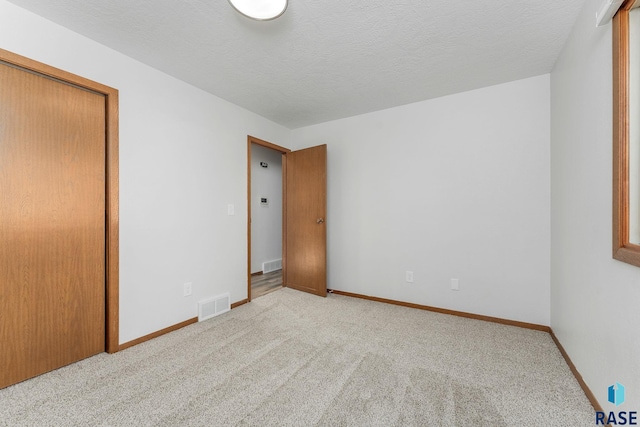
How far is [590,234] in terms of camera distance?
1.55m

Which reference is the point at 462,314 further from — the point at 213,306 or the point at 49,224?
the point at 49,224

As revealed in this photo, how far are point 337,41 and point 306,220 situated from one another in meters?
2.23

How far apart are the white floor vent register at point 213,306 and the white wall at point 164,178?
0.24 feet

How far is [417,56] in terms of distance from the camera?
216 cm

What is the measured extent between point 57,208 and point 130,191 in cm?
46

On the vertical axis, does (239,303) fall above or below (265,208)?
below

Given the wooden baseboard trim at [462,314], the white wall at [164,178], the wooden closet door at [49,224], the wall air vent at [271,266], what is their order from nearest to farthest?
the wooden closet door at [49,224], the white wall at [164,178], the wooden baseboard trim at [462,314], the wall air vent at [271,266]

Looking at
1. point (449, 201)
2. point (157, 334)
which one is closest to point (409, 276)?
point (449, 201)

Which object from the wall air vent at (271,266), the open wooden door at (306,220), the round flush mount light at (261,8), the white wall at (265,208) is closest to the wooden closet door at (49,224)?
the round flush mount light at (261,8)

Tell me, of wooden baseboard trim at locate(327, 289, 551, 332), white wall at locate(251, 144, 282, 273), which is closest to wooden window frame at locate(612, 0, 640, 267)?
wooden baseboard trim at locate(327, 289, 551, 332)

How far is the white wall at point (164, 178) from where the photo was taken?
75.6 inches

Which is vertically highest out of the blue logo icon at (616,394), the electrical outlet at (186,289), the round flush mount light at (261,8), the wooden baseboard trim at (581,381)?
the round flush mount light at (261,8)

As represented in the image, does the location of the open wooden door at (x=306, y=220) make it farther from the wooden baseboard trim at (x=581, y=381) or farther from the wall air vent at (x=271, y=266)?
the wooden baseboard trim at (x=581, y=381)

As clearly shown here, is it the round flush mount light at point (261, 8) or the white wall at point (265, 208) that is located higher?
the round flush mount light at point (261, 8)
